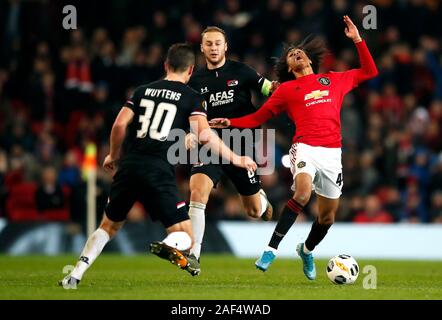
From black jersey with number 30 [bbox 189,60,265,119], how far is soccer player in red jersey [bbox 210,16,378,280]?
1.92 feet

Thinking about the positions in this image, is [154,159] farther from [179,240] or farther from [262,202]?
[262,202]

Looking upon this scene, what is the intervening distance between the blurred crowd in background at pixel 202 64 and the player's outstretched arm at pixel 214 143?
9.00 meters

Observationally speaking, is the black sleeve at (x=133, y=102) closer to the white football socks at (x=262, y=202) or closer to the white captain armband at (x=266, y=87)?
the white captain armband at (x=266, y=87)

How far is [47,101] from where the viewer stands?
20.6 metres

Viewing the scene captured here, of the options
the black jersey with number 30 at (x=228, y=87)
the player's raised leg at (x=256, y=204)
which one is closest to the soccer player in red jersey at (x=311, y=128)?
the black jersey with number 30 at (x=228, y=87)

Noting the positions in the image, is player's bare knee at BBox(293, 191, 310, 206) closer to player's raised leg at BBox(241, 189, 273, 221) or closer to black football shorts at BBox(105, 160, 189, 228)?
player's raised leg at BBox(241, 189, 273, 221)

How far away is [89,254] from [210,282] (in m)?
1.71

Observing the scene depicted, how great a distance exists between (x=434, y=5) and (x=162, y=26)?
577 centimetres

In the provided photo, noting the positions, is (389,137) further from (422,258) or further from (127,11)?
(127,11)

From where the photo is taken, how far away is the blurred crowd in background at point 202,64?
1939cm

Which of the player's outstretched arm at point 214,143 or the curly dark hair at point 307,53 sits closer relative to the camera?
the player's outstretched arm at point 214,143

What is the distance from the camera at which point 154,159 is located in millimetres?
9812
